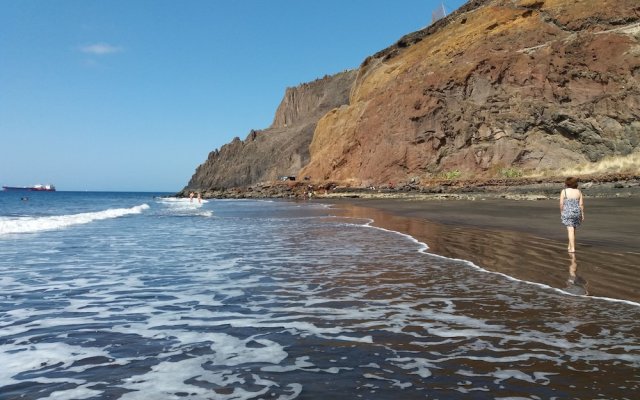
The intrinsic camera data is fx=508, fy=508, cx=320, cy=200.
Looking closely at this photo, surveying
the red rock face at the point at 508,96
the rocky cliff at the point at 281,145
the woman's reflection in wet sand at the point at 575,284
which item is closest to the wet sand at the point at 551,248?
the woman's reflection in wet sand at the point at 575,284

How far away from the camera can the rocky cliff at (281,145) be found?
415ft

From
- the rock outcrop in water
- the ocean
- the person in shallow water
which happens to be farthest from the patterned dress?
the rock outcrop in water

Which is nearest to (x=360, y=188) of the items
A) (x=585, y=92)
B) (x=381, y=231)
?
(x=585, y=92)

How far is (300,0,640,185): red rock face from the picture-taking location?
164 feet

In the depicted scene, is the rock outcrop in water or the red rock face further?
the rock outcrop in water

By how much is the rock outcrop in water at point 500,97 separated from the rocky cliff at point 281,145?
156 ft

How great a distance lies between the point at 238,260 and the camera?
11.6 metres

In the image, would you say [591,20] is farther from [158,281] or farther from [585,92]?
[158,281]

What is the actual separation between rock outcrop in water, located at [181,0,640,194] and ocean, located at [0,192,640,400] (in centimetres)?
4678

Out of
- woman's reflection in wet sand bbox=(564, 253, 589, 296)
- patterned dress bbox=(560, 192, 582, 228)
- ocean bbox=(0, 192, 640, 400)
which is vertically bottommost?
woman's reflection in wet sand bbox=(564, 253, 589, 296)

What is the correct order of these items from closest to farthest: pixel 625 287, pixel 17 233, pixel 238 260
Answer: pixel 625 287, pixel 238 260, pixel 17 233

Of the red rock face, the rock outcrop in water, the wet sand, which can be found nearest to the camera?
the wet sand

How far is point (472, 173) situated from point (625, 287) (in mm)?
50385

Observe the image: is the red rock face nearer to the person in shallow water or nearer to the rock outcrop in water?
the rock outcrop in water
